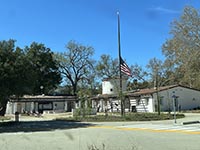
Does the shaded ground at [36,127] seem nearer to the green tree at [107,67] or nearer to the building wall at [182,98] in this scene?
the building wall at [182,98]

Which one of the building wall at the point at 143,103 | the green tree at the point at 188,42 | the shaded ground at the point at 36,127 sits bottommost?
the shaded ground at the point at 36,127

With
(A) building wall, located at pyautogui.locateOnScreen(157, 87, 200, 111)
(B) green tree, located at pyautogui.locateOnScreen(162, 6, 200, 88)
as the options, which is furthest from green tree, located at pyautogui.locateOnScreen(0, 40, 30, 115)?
(B) green tree, located at pyautogui.locateOnScreen(162, 6, 200, 88)

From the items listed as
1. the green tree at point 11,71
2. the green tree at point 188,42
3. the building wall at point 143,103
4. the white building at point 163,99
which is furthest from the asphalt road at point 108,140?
the green tree at point 188,42

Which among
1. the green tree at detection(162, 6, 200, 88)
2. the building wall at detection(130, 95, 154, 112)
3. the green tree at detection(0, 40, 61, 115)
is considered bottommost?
the building wall at detection(130, 95, 154, 112)

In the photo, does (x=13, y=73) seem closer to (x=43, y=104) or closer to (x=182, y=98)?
(x=182, y=98)

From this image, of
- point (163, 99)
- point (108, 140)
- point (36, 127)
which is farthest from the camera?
point (163, 99)

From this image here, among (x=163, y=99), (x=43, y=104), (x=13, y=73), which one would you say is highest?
(x=13, y=73)

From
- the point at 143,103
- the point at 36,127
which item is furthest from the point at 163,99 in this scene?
the point at 36,127

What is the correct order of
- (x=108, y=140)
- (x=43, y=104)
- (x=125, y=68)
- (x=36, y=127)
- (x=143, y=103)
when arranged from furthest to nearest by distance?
(x=43, y=104)
(x=143, y=103)
(x=125, y=68)
(x=36, y=127)
(x=108, y=140)

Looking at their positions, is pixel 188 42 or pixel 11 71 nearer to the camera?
pixel 11 71

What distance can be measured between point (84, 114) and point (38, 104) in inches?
1247

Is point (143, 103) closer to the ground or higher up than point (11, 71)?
closer to the ground

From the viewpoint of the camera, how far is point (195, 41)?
51.5 meters

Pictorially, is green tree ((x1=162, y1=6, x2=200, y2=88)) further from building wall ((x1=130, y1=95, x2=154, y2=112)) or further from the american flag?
the american flag
